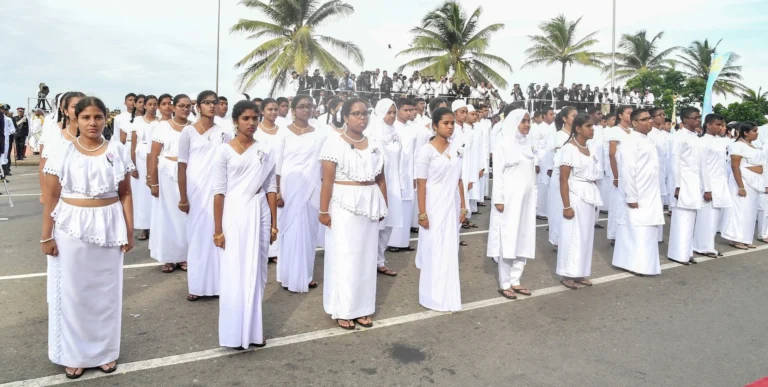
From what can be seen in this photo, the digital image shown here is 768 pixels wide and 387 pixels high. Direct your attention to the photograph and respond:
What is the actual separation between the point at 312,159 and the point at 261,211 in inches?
70.4

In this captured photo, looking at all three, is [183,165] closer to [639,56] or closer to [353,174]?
[353,174]

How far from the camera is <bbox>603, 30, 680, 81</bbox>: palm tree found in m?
40.6

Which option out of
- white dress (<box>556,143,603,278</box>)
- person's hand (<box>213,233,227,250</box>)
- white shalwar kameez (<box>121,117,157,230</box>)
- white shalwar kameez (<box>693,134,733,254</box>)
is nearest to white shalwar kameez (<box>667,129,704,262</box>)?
white shalwar kameez (<box>693,134,733,254</box>)

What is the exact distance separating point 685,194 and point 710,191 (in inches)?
18.9

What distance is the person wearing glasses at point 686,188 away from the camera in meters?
7.41

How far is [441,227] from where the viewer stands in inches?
201

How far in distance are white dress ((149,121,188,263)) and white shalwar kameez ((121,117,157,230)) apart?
162 centimetres

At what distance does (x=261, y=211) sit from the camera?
4.17 m

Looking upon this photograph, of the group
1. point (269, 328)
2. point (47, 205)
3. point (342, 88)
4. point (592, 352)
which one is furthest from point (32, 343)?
point (342, 88)

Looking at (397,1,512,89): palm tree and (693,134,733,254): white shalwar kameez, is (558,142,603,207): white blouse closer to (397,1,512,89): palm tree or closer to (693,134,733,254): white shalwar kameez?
(693,134,733,254): white shalwar kameez

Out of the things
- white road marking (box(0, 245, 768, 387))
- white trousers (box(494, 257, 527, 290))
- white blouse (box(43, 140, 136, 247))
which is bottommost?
white road marking (box(0, 245, 768, 387))

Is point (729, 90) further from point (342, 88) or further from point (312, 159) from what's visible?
point (312, 159)

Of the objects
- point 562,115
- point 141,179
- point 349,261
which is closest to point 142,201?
point 141,179

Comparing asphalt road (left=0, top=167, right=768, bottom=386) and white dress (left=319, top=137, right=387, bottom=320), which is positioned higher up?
white dress (left=319, top=137, right=387, bottom=320)
